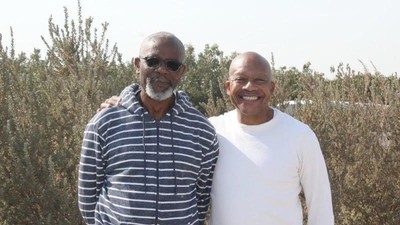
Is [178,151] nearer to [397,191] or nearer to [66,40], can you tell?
[66,40]

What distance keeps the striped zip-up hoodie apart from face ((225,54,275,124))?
A: 287mm

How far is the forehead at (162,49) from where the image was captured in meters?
3.15

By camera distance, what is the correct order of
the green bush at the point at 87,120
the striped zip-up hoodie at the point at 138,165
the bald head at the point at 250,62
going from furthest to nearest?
the green bush at the point at 87,120 < the bald head at the point at 250,62 < the striped zip-up hoodie at the point at 138,165

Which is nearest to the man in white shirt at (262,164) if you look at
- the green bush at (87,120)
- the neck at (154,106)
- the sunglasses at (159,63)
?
the neck at (154,106)

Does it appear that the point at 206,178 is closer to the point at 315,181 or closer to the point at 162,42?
the point at 315,181

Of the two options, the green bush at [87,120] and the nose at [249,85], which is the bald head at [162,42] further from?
the green bush at [87,120]

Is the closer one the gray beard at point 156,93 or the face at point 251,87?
the gray beard at point 156,93

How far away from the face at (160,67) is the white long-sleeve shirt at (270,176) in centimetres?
49

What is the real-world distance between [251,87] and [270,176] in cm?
46

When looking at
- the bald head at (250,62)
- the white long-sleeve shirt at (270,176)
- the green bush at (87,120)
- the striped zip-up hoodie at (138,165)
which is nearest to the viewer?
the striped zip-up hoodie at (138,165)

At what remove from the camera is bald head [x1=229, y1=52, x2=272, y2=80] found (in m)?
3.40

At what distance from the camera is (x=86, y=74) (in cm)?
532

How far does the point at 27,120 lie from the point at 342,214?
330cm

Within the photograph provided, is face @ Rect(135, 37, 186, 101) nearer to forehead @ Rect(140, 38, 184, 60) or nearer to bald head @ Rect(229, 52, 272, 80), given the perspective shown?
forehead @ Rect(140, 38, 184, 60)
